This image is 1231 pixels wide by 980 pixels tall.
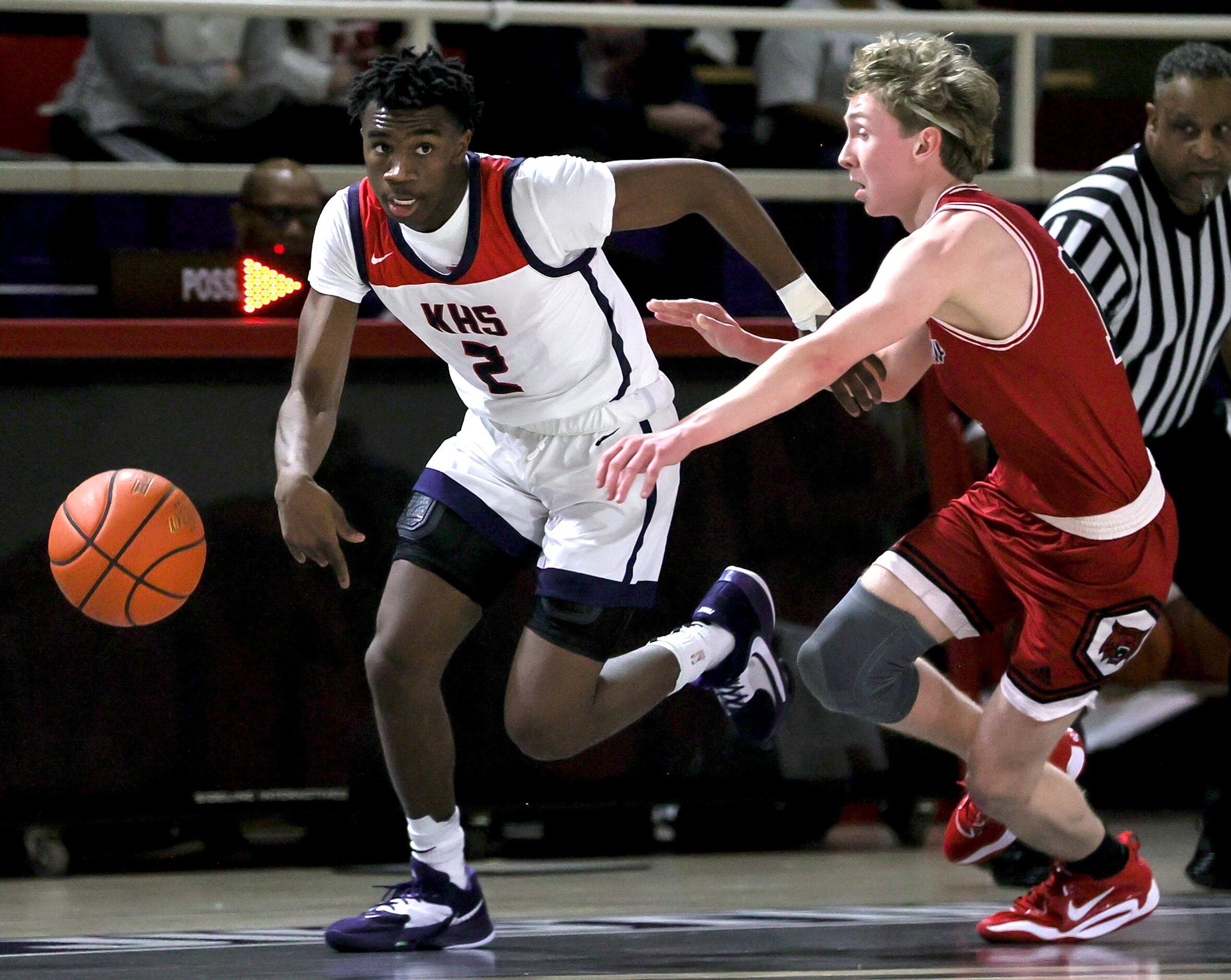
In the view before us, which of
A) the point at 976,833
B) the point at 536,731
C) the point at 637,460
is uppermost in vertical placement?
the point at 637,460

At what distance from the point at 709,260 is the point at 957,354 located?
2.59m

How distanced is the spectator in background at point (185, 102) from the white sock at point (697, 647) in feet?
8.70

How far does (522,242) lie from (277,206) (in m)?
1.78

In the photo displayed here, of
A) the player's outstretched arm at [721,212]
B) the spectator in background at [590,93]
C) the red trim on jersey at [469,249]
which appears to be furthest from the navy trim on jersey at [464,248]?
the spectator in background at [590,93]

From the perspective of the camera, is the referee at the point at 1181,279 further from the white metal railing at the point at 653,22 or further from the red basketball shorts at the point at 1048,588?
the white metal railing at the point at 653,22

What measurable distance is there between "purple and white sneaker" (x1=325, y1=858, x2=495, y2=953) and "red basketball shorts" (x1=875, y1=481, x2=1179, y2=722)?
1139mm

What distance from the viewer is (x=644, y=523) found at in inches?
154

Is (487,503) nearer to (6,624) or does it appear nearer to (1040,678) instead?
(1040,678)

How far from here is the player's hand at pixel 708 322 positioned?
351 centimetres

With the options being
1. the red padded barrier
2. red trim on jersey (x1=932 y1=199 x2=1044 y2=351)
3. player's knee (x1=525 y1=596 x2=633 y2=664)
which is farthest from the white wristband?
the red padded barrier

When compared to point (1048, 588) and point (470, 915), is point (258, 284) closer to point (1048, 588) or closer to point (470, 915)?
point (470, 915)

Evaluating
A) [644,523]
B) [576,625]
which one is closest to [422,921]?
[576,625]

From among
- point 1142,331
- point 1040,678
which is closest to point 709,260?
point 1142,331

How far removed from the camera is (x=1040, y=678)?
11.4 feet
